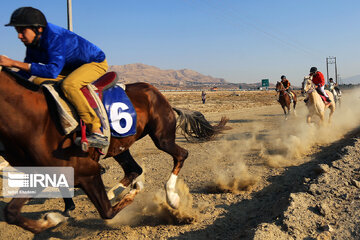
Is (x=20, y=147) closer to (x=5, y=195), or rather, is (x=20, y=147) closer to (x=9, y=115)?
(x=9, y=115)

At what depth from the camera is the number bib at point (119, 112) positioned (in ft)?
13.1

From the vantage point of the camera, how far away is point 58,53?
3.30m

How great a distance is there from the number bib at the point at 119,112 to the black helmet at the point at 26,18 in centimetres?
123

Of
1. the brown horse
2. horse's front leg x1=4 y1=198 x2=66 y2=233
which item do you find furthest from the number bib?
horse's front leg x1=4 y1=198 x2=66 y2=233

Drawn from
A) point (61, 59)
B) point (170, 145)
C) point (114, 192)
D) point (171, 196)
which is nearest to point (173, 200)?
point (171, 196)

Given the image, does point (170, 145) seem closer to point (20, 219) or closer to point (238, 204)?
point (238, 204)

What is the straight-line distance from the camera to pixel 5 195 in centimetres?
577

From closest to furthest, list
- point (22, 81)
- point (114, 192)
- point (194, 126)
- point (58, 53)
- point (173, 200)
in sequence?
point (58, 53) → point (22, 81) → point (173, 200) → point (114, 192) → point (194, 126)

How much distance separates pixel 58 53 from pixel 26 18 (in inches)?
17.6

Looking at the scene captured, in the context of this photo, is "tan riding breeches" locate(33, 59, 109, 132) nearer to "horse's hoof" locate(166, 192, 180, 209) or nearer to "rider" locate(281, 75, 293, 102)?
"horse's hoof" locate(166, 192, 180, 209)

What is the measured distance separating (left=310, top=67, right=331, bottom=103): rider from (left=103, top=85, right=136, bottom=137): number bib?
9.35 m

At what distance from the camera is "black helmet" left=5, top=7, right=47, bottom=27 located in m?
3.12

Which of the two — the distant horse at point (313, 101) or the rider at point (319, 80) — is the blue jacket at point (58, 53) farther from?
the rider at point (319, 80)

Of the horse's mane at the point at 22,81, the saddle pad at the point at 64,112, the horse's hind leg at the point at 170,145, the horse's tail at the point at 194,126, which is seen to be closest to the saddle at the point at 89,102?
the saddle pad at the point at 64,112
